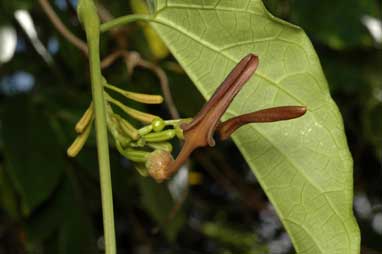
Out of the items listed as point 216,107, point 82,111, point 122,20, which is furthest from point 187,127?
point 82,111

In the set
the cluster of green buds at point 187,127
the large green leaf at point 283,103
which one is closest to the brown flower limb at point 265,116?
the cluster of green buds at point 187,127

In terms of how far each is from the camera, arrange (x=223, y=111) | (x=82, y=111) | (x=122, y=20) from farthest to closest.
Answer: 1. (x=82, y=111)
2. (x=122, y=20)
3. (x=223, y=111)

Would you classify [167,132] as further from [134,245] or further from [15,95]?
[134,245]

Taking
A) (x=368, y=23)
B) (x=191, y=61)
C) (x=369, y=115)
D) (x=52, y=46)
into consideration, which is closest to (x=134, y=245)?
(x=52, y=46)

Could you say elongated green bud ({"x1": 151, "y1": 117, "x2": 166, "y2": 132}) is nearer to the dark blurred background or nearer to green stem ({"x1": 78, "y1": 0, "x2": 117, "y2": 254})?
green stem ({"x1": 78, "y1": 0, "x2": 117, "y2": 254})

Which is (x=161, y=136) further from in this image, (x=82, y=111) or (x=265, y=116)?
(x=82, y=111)

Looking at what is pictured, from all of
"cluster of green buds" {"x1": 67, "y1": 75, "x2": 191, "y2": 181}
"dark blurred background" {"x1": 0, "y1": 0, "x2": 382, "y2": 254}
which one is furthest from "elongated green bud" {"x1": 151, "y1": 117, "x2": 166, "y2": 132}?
"dark blurred background" {"x1": 0, "y1": 0, "x2": 382, "y2": 254}
